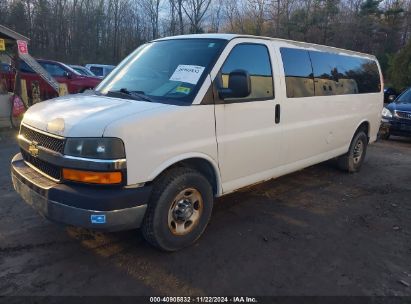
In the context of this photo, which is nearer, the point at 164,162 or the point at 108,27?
the point at 164,162

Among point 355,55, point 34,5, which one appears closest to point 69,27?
point 34,5

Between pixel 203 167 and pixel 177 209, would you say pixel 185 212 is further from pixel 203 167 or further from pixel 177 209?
pixel 203 167

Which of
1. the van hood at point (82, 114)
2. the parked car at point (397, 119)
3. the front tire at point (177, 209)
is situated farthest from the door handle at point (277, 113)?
the parked car at point (397, 119)

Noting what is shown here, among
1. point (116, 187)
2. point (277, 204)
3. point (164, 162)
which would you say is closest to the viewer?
point (116, 187)

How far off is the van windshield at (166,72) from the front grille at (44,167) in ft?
3.34

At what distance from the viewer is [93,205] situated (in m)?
3.12

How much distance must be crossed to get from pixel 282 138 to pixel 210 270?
6.73ft

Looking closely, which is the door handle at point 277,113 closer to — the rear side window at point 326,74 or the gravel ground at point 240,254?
the rear side window at point 326,74

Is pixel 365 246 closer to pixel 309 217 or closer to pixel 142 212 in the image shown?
pixel 309 217

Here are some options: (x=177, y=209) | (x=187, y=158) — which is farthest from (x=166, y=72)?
(x=177, y=209)

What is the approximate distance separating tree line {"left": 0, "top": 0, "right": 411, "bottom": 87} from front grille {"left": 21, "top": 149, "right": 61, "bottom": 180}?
104 ft

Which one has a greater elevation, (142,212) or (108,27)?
(108,27)

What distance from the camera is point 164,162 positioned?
3.46 meters

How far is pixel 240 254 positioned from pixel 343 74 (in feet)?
12.7
